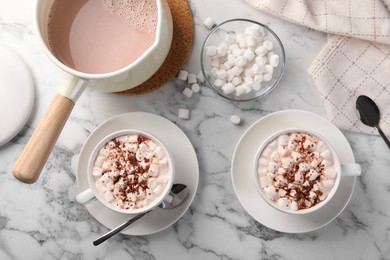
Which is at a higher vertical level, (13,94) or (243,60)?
(243,60)

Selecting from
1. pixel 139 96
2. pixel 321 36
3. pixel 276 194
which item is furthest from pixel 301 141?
pixel 139 96

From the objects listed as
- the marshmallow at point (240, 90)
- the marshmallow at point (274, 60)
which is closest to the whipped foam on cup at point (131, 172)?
the marshmallow at point (240, 90)

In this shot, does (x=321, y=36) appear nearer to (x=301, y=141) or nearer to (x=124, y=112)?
(x=301, y=141)

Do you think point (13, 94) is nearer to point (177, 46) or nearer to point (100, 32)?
point (100, 32)

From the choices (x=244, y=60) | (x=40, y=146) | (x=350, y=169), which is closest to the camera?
(x=40, y=146)

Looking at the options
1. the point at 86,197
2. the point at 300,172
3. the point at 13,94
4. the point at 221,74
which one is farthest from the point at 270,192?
the point at 13,94

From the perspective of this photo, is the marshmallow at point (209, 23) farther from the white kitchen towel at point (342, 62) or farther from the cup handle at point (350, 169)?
the cup handle at point (350, 169)

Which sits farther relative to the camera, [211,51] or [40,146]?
[211,51]
